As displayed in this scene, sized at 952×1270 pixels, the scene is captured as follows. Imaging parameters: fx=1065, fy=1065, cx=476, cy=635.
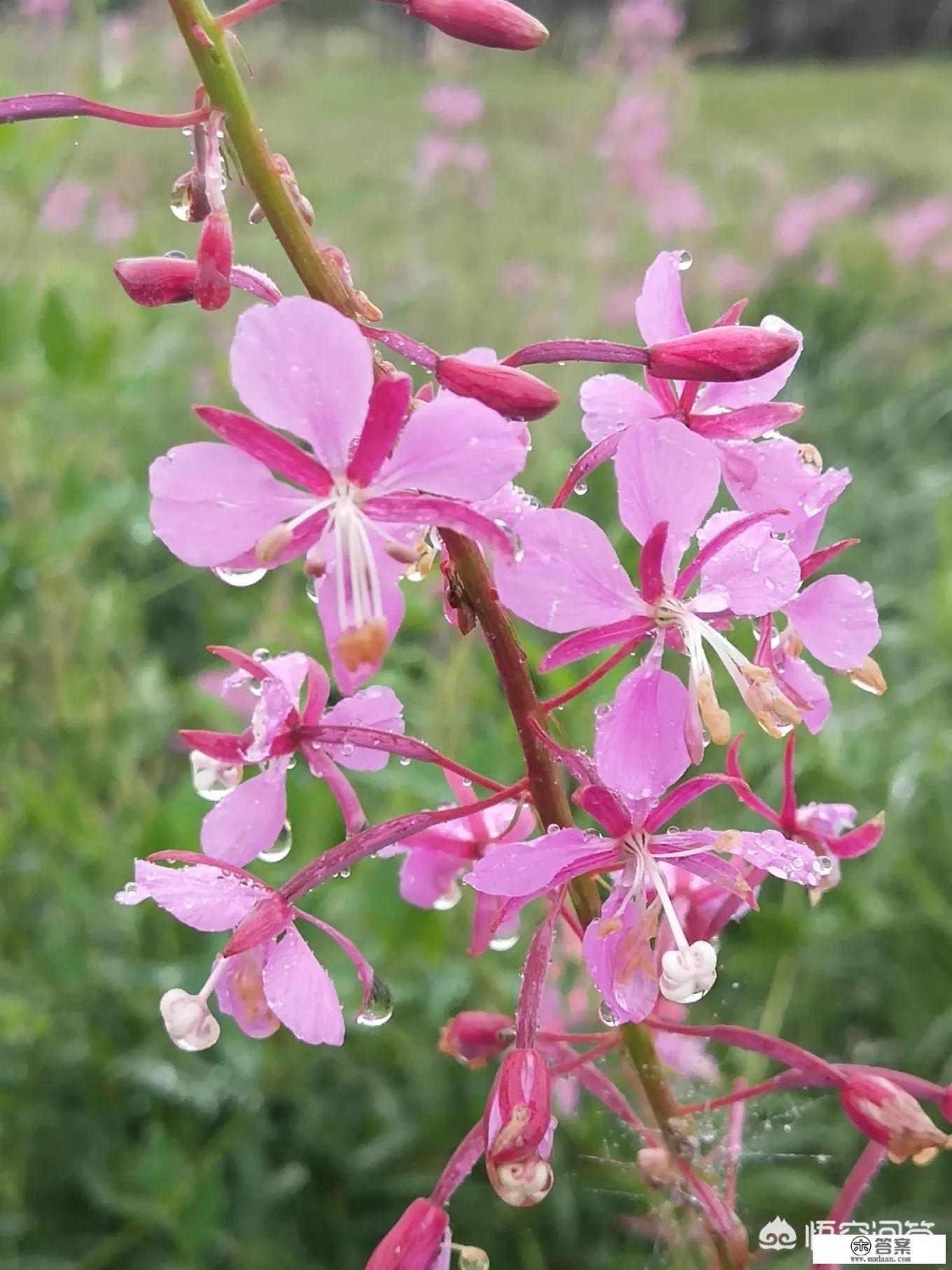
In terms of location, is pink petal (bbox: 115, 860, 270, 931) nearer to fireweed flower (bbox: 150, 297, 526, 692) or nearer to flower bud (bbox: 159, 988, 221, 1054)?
flower bud (bbox: 159, 988, 221, 1054)

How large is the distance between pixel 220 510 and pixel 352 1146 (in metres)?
1.61

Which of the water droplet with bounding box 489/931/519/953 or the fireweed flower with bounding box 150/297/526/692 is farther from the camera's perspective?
the water droplet with bounding box 489/931/519/953

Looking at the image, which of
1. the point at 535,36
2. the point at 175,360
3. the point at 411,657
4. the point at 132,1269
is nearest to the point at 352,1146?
the point at 132,1269

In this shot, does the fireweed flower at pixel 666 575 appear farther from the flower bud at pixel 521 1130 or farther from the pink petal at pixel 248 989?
the pink petal at pixel 248 989

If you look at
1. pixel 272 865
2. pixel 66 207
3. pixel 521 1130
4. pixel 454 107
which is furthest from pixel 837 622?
pixel 66 207

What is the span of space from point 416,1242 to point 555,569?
55 cm

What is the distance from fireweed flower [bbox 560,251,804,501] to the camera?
3.00ft

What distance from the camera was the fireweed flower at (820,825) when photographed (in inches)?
39.6

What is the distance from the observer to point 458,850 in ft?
3.37

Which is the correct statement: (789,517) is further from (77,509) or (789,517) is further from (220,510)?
(77,509)

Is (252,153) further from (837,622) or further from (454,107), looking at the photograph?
(454,107)

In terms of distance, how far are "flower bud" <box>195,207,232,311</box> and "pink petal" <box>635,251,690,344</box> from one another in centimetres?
36

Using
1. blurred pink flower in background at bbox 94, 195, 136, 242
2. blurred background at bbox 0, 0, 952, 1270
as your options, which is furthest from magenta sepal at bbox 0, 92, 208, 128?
blurred pink flower in background at bbox 94, 195, 136, 242

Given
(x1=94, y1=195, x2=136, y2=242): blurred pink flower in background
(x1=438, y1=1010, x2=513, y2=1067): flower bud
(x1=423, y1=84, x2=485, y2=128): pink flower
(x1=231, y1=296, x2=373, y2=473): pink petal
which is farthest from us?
(x1=94, y1=195, x2=136, y2=242): blurred pink flower in background
